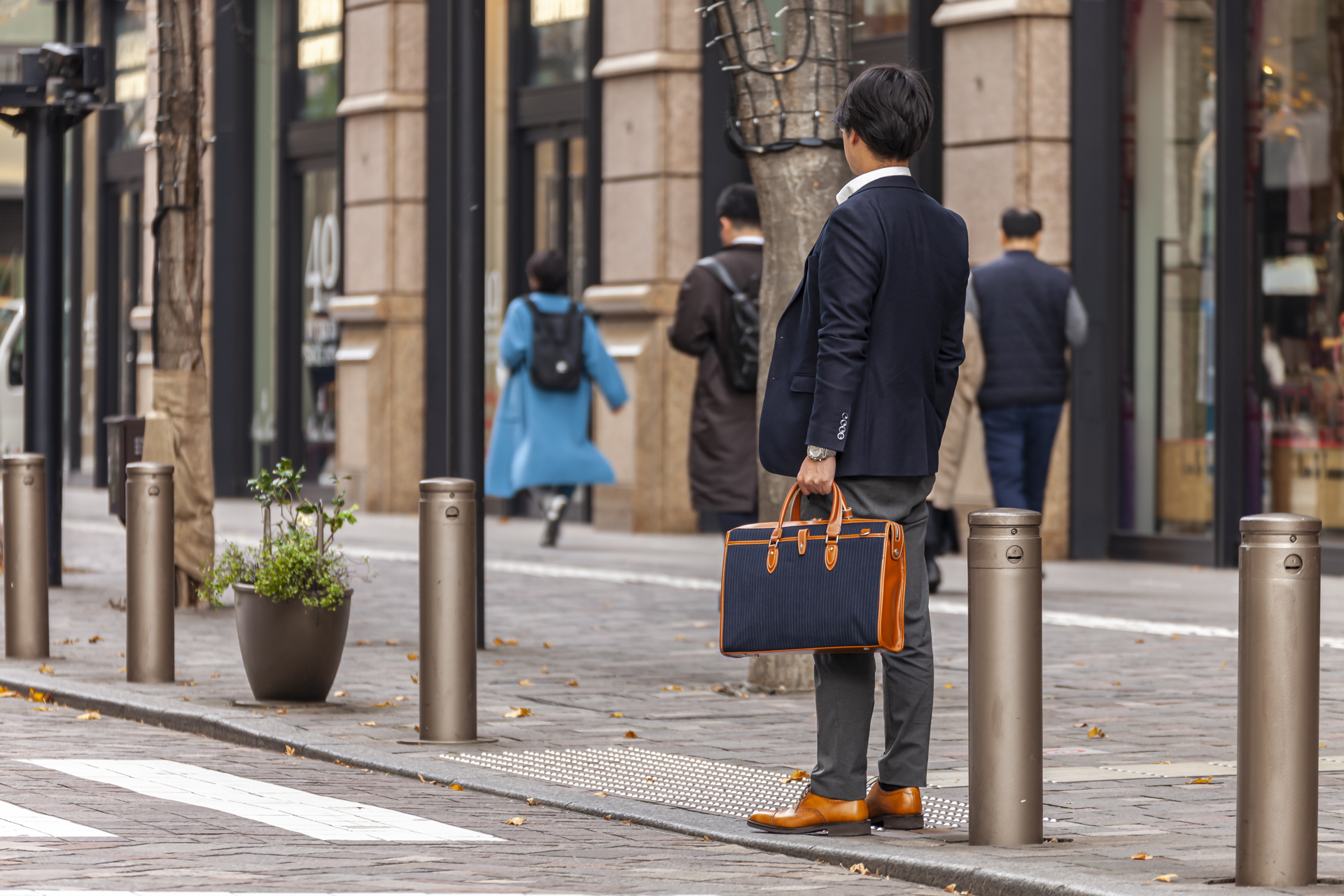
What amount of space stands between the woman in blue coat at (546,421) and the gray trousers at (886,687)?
355 inches

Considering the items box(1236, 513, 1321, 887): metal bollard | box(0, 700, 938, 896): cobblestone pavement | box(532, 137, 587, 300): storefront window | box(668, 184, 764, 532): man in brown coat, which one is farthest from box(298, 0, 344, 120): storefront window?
box(1236, 513, 1321, 887): metal bollard

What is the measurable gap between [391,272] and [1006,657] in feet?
45.4

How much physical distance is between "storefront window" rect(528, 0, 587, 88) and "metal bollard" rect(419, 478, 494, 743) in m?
10.6

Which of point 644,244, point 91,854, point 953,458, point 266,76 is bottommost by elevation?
point 91,854

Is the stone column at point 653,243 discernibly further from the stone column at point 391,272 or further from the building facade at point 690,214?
the stone column at point 391,272

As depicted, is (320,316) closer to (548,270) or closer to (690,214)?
(690,214)

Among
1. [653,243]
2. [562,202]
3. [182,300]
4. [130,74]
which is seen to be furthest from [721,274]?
[130,74]

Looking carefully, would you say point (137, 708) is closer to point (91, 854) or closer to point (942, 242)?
point (91, 854)

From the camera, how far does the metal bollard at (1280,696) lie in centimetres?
457

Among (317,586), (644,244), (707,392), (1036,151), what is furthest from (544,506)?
(317,586)

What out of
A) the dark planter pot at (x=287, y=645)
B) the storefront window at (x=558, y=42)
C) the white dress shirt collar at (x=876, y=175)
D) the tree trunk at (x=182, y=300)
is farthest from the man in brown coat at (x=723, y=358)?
the storefront window at (x=558, y=42)

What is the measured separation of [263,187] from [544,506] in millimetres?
7603

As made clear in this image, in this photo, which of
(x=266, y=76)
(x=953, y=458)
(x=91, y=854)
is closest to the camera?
(x=91, y=854)

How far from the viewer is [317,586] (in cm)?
778
